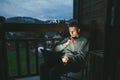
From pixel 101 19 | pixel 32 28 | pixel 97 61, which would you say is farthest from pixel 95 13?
pixel 97 61

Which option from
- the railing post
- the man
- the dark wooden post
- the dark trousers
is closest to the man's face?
the man

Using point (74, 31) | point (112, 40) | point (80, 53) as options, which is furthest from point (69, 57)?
point (112, 40)

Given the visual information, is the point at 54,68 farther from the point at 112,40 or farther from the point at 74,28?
the point at 112,40

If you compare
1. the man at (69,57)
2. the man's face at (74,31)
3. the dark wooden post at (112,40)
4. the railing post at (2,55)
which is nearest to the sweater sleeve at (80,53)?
the man at (69,57)

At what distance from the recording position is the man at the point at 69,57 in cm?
235

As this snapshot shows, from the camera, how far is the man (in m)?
2.35

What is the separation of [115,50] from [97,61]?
526 mm

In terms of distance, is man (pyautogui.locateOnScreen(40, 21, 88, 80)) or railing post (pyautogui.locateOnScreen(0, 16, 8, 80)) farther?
railing post (pyautogui.locateOnScreen(0, 16, 8, 80))

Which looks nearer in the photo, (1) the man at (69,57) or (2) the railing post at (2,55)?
(1) the man at (69,57)

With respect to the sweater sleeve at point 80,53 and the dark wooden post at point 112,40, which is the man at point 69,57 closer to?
the sweater sleeve at point 80,53

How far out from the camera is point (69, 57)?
2396 mm

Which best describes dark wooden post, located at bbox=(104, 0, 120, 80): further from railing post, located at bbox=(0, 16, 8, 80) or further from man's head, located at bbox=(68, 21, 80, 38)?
railing post, located at bbox=(0, 16, 8, 80)

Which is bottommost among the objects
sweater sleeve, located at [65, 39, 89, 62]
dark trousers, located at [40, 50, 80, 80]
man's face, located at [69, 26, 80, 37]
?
dark trousers, located at [40, 50, 80, 80]

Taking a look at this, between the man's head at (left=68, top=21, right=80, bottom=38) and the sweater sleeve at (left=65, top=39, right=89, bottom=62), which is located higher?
the man's head at (left=68, top=21, right=80, bottom=38)
